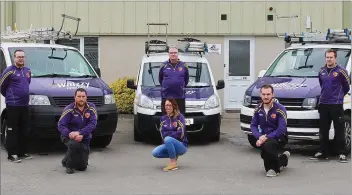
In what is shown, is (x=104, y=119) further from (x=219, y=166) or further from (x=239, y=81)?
(x=239, y=81)

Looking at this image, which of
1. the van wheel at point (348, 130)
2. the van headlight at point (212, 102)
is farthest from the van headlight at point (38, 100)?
the van wheel at point (348, 130)

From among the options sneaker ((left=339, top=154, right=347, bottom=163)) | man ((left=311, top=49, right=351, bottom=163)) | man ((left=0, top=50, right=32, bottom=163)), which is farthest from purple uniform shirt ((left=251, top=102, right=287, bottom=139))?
man ((left=0, top=50, right=32, bottom=163))

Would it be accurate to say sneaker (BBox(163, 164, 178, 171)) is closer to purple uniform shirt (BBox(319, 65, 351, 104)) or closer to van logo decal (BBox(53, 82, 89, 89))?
van logo decal (BBox(53, 82, 89, 89))

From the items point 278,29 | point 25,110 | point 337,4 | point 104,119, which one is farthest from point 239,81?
point 25,110

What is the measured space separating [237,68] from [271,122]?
8832 mm

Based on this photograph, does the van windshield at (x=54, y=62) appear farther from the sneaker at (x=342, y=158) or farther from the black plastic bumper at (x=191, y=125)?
the sneaker at (x=342, y=158)

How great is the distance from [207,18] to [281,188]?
33.0ft

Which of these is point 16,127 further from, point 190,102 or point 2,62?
point 190,102

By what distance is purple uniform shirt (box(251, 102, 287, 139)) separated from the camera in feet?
27.6

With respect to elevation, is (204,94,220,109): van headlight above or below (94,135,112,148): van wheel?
above

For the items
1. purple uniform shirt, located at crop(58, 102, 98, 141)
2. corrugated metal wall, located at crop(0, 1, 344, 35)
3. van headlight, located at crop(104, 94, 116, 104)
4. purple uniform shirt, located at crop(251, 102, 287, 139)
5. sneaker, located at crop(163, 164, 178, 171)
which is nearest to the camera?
purple uniform shirt, located at crop(251, 102, 287, 139)

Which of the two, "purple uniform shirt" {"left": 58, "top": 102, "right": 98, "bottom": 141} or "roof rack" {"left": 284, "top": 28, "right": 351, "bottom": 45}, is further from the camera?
"roof rack" {"left": 284, "top": 28, "right": 351, "bottom": 45}

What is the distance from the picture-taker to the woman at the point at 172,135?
8.80 meters

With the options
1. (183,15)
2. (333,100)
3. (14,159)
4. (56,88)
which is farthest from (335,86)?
(183,15)
